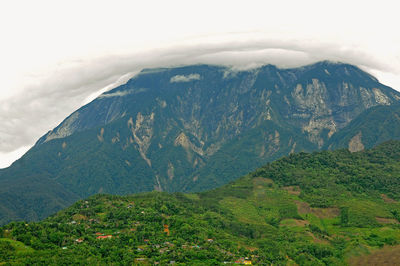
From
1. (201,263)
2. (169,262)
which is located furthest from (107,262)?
(201,263)

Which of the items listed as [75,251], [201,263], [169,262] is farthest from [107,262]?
[201,263]

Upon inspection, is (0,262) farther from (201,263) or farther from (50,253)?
(201,263)

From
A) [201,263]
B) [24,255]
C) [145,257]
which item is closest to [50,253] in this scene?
[24,255]

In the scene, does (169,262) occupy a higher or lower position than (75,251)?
lower

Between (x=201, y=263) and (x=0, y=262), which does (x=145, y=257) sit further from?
(x=0, y=262)

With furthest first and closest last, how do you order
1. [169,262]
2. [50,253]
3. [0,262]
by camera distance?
[169,262], [50,253], [0,262]

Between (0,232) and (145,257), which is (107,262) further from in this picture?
(0,232)

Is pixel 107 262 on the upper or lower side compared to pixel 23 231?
lower

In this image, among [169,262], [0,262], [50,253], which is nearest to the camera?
[0,262]

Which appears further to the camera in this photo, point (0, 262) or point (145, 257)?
point (145, 257)
